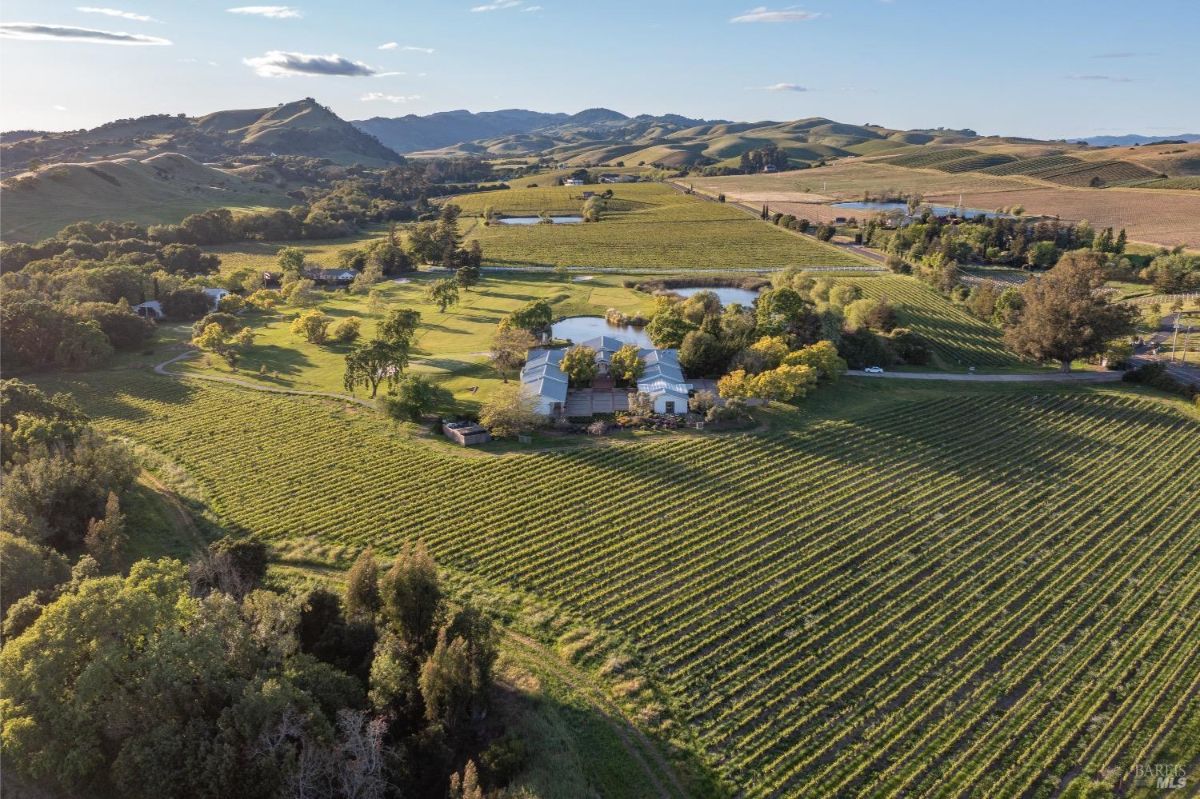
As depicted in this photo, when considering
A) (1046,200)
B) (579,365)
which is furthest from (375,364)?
(1046,200)

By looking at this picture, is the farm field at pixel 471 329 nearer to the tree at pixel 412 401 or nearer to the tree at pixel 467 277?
the tree at pixel 467 277

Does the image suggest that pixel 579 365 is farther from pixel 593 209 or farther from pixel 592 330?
pixel 593 209

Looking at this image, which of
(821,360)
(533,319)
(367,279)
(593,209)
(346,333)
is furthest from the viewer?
(593,209)

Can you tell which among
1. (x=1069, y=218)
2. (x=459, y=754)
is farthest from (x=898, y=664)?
(x=1069, y=218)

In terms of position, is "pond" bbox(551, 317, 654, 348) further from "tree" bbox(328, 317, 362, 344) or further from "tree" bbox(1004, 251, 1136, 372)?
"tree" bbox(1004, 251, 1136, 372)

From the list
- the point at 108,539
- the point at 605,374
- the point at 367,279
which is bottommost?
the point at 108,539

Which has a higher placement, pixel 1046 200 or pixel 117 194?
pixel 1046 200

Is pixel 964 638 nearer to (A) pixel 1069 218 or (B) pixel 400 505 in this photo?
(B) pixel 400 505
